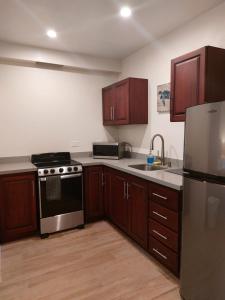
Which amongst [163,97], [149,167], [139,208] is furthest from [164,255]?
[163,97]

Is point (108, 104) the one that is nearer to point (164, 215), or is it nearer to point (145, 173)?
point (145, 173)

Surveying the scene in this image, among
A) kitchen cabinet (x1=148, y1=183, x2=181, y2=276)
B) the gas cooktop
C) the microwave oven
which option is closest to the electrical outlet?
the gas cooktop

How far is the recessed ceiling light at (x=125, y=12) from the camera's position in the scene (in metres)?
2.16

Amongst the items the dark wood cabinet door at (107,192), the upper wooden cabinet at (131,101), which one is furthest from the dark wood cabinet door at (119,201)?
the upper wooden cabinet at (131,101)

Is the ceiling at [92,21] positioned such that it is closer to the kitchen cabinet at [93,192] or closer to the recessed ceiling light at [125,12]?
the recessed ceiling light at [125,12]

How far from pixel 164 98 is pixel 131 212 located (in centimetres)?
153

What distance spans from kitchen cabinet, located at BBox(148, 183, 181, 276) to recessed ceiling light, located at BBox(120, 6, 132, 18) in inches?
69.5

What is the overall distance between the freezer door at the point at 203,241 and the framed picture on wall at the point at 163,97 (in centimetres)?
149

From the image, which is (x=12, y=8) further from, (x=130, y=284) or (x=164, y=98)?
(x=130, y=284)

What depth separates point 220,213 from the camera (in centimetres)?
138

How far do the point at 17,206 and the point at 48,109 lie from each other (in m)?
1.52

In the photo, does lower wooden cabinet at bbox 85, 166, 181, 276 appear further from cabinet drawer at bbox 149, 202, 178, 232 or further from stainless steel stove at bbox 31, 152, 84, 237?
stainless steel stove at bbox 31, 152, 84, 237

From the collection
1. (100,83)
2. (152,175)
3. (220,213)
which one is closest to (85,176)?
(152,175)

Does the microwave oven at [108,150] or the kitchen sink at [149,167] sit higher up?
the microwave oven at [108,150]
